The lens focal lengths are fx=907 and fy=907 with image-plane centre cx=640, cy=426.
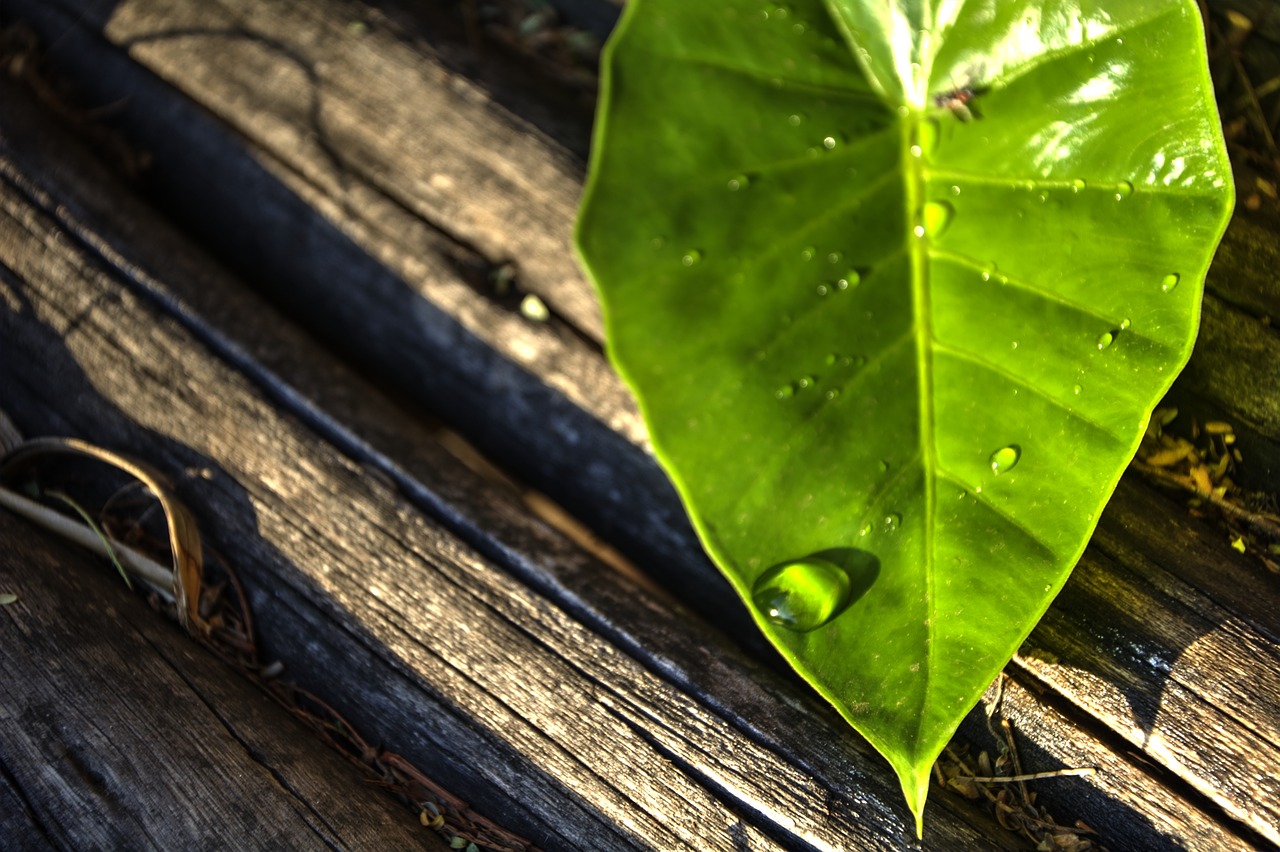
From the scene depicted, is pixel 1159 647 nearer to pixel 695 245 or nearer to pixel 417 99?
pixel 695 245

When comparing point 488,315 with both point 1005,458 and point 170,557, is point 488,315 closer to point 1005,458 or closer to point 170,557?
point 170,557

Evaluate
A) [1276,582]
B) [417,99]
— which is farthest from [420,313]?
[1276,582]

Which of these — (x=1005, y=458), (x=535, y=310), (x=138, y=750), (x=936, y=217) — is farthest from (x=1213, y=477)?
(x=138, y=750)

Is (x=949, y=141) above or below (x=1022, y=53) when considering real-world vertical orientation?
below

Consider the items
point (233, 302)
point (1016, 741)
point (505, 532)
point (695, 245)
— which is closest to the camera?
point (695, 245)

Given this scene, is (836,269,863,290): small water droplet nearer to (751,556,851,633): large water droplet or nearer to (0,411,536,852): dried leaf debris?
(751,556,851,633): large water droplet

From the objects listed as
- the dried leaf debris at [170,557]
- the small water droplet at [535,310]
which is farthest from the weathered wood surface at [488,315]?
the dried leaf debris at [170,557]

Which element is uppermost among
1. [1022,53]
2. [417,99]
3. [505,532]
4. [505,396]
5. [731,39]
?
[1022,53]
